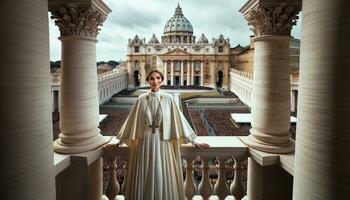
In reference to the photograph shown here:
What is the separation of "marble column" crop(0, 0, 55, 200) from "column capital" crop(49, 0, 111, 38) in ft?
4.44

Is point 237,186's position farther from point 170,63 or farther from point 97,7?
point 170,63

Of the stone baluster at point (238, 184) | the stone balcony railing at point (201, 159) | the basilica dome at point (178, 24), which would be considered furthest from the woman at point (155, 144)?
the basilica dome at point (178, 24)

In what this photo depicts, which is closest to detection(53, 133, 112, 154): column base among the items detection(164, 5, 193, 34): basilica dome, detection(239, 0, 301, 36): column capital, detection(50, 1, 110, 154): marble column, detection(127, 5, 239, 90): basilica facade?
detection(50, 1, 110, 154): marble column

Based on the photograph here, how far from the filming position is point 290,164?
3.13 metres

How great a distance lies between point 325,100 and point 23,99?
6.20 ft

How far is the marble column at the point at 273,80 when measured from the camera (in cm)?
349

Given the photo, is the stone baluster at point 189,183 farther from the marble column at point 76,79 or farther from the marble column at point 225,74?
the marble column at point 225,74

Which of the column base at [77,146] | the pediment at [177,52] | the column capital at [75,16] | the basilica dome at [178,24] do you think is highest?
the basilica dome at [178,24]

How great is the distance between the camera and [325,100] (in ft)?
6.23

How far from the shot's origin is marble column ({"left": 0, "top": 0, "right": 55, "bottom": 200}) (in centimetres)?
186

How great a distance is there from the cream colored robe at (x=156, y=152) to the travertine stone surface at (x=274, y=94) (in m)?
0.93

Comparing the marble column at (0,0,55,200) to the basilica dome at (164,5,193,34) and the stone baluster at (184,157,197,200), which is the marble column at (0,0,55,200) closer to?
the stone baluster at (184,157,197,200)

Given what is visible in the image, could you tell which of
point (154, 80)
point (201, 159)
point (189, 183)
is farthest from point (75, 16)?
point (189, 183)

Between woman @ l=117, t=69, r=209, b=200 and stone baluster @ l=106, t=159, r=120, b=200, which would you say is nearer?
woman @ l=117, t=69, r=209, b=200
